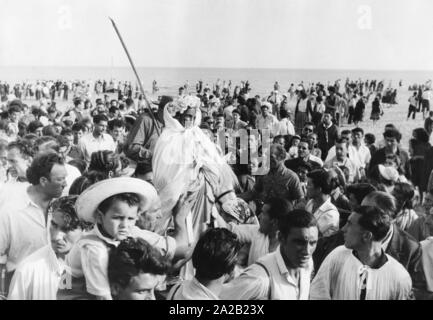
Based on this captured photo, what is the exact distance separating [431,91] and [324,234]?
2571 mm

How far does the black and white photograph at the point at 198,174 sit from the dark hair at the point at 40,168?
0.04ft

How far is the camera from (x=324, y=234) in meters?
4.64

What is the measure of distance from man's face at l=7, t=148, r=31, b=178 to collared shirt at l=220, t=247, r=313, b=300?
6.04ft

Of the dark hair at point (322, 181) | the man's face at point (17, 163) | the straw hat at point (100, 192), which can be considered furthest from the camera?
the man's face at point (17, 163)

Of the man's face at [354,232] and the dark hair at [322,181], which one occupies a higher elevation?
the dark hair at [322,181]

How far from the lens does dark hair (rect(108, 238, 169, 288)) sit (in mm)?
3717

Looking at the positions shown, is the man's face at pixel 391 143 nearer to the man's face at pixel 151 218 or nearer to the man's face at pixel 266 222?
the man's face at pixel 266 222

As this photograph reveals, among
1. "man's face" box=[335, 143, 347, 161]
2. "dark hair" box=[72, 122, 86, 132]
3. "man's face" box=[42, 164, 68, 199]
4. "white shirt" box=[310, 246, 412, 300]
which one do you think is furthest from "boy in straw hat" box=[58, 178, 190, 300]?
"man's face" box=[335, 143, 347, 161]

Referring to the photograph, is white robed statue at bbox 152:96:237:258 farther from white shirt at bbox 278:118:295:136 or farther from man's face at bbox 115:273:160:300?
white shirt at bbox 278:118:295:136

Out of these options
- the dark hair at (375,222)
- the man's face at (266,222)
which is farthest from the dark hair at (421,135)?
the man's face at (266,222)

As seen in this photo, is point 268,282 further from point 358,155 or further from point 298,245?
point 358,155

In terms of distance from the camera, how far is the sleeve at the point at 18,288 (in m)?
4.08

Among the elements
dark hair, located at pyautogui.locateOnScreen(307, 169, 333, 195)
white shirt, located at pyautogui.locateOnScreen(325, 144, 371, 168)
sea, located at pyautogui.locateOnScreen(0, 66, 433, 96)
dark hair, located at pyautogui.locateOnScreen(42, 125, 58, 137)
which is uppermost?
sea, located at pyautogui.locateOnScreen(0, 66, 433, 96)

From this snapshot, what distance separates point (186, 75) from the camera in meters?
5.99
